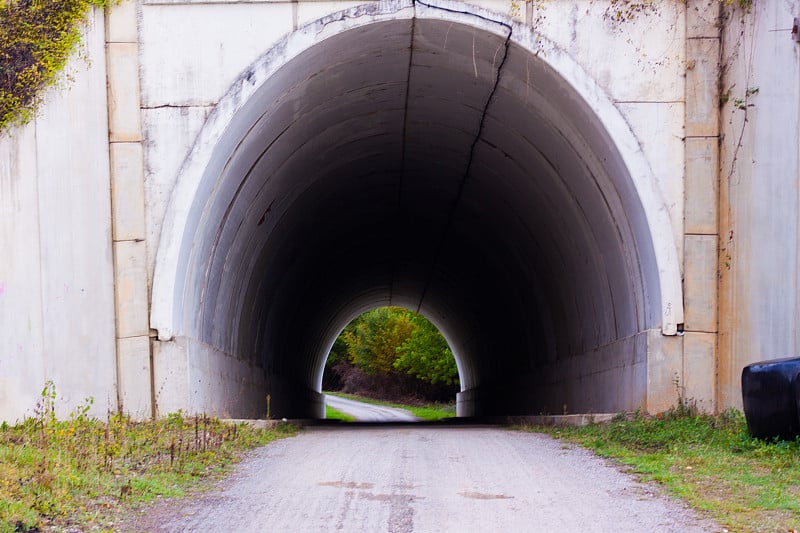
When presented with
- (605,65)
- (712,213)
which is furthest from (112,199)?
(712,213)

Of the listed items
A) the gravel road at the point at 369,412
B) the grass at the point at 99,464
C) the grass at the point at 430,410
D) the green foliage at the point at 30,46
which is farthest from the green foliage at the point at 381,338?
the grass at the point at 99,464

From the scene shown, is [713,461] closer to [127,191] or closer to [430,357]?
[127,191]

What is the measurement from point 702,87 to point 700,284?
8.04 feet

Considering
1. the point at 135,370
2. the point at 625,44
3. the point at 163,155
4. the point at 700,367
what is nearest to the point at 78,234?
the point at 163,155

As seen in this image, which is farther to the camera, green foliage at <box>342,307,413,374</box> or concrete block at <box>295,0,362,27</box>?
green foliage at <box>342,307,413,374</box>

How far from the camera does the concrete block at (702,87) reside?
1109 centimetres

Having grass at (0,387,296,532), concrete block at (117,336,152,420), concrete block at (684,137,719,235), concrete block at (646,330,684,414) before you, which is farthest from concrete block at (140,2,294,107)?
concrete block at (646,330,684,414)

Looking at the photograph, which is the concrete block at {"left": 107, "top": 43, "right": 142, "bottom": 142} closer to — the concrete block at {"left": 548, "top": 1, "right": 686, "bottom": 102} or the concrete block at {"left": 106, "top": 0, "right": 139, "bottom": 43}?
the concrete block at {"left": 106, "top": 0, "right": 139, "bottom": 43}

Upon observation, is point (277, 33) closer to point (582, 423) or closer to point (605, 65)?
point (605, 65)

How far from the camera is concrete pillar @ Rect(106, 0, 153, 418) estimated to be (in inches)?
418

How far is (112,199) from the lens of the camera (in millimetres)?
10805

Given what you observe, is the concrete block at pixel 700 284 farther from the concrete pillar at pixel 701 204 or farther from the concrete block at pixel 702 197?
the concrete block at pixel 702 197

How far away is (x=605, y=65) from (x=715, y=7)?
1.59 m

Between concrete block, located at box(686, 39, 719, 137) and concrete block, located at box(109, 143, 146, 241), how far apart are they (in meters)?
6.74
